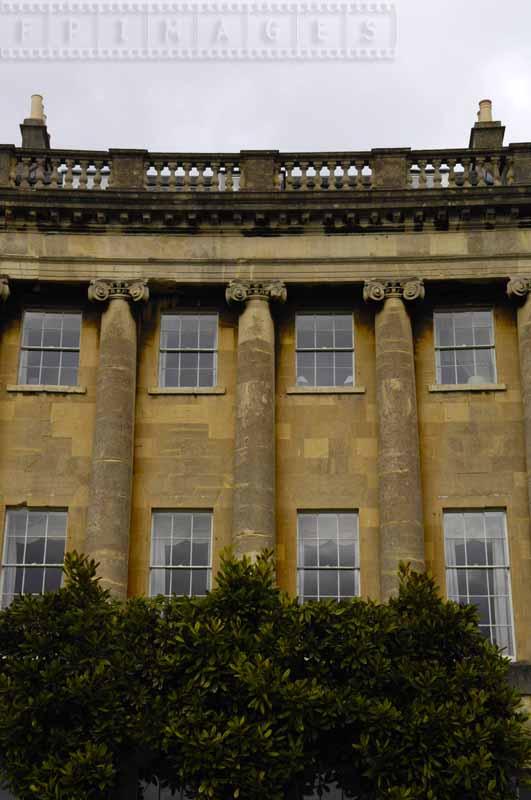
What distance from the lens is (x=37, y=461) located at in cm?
2705

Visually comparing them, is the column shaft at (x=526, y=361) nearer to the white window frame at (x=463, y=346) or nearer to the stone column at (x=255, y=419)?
the white window frame at (x=463, y=346)

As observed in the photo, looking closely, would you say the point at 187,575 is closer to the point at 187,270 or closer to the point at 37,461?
the point at 37,461

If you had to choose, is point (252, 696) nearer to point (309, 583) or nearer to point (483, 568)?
point (309, 583)

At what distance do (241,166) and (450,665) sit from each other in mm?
12931

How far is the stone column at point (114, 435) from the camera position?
83.4ft

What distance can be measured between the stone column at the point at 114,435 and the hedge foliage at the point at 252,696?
4.29 metres

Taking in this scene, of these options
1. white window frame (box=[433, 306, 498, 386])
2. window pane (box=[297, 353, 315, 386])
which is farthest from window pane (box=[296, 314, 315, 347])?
white window frame (box=[433, 306, 498, 386])

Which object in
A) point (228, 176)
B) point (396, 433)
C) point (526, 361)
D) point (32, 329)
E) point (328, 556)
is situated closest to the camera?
point (328, 556)

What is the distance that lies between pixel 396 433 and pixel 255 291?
14.2 feet

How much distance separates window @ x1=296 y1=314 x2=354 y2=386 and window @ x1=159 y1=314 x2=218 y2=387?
188 centimetres

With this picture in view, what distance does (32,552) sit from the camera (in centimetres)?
2622

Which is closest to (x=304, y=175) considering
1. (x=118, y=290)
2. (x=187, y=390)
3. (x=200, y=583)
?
(x=118, y=290)

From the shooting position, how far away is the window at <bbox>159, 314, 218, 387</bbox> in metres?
27.9

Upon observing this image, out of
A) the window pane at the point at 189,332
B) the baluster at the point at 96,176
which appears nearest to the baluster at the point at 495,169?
the window pane at the point at 189,332
